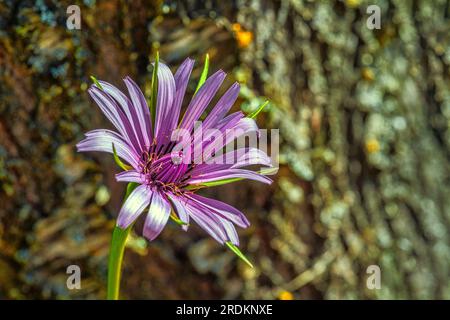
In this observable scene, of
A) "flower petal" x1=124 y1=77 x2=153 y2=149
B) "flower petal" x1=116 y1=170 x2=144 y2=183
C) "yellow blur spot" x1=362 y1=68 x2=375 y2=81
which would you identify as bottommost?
"flower petal" x1=116 y1=170 x2=144 y2=183

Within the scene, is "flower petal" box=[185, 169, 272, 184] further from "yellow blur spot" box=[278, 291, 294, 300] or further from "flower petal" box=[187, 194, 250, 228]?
"yellow blur spot" box=[278, 291, 294, 300]

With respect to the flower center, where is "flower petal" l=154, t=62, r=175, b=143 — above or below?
above

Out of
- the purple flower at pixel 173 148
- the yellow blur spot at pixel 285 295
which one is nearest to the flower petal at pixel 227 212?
the purple flower at pixel 173 148

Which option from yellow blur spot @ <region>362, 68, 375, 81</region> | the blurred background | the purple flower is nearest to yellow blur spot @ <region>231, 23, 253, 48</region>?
the blurred background

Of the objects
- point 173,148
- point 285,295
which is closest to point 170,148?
point 173,148

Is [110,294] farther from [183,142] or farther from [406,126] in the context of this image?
[406,126]

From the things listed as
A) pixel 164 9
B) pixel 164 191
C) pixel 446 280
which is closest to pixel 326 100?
pixel 164 9
